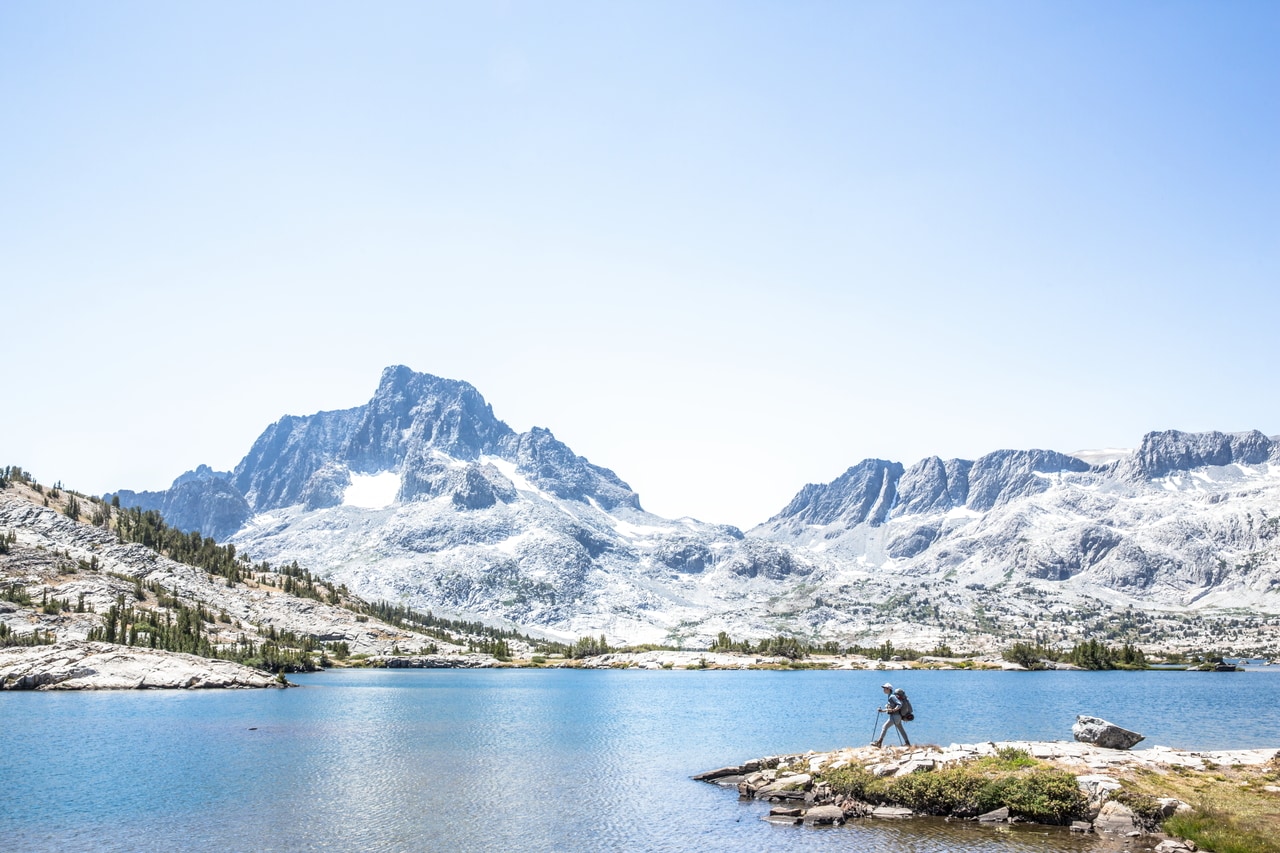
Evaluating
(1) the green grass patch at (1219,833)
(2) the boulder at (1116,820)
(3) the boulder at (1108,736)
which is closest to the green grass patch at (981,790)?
(2) the boulder at (1116,820)

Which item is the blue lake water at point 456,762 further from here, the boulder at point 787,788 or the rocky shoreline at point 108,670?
the rocky shoreline at point 108,670

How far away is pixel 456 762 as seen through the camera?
Answer: 7031 centimetres

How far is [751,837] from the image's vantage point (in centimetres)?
4416

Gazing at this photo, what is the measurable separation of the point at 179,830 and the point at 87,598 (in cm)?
17619

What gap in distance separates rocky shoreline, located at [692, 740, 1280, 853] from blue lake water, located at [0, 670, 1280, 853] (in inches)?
77.5

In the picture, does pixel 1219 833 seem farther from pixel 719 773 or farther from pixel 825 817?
pixel 719 773

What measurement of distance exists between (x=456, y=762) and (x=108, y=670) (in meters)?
99.6

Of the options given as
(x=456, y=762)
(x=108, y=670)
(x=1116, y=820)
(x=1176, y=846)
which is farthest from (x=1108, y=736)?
(x=108, y=670)

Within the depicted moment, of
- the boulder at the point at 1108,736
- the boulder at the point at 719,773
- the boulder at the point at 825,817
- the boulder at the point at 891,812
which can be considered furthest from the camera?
the boulder at the point at 719,773

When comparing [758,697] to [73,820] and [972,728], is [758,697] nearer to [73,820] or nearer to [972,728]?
[972,728]

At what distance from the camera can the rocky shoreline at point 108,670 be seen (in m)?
131

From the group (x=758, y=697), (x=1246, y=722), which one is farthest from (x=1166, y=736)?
(x=758, y=697)

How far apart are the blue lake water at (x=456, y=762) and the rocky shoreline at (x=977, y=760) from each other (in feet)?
6.46

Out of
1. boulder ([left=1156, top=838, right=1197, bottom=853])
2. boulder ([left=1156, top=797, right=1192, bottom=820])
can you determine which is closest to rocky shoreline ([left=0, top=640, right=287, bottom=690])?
boulder ([left=1156, top=797, right=1192, bottom=820])
